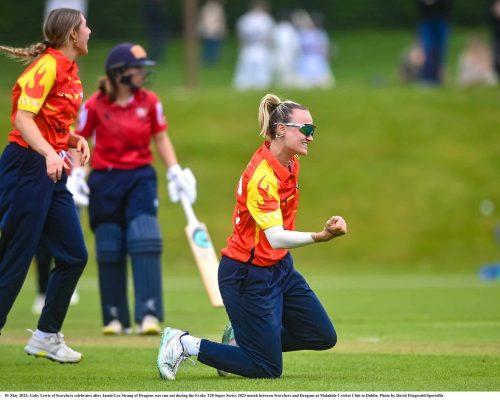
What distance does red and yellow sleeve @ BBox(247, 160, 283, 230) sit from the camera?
6973 millimetres

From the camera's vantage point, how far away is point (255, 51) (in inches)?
1011

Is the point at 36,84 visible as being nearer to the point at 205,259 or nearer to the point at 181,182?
the point at 205,259

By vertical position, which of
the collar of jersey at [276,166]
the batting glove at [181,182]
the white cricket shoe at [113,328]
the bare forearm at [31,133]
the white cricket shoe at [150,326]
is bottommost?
the white cricket shoe at [113,328]

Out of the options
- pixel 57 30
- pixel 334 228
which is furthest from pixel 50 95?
pixel 334 228

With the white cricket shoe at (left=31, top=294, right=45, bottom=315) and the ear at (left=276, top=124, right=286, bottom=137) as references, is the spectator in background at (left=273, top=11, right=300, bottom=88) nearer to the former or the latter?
the white cricket shoe at (left=31, top=294, right=45, bottom=315)

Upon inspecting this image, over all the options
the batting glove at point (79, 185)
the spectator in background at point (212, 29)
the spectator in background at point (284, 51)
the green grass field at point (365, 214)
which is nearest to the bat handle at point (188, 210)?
the batting glove at point (79, 185)

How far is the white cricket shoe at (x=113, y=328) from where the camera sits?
10430 millimetres

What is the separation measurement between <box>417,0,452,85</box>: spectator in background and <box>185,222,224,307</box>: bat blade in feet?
39.1

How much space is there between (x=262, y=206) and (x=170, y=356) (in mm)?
1120

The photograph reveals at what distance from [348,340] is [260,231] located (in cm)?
276

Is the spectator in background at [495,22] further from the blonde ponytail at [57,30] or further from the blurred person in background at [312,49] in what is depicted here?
the blonde ponytail at [57,30]

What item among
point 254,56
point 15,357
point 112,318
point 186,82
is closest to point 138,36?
point 186,82

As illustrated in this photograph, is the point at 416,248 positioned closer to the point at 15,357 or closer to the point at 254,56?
the point at 254,56

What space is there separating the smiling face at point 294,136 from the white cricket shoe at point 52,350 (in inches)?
87.9
